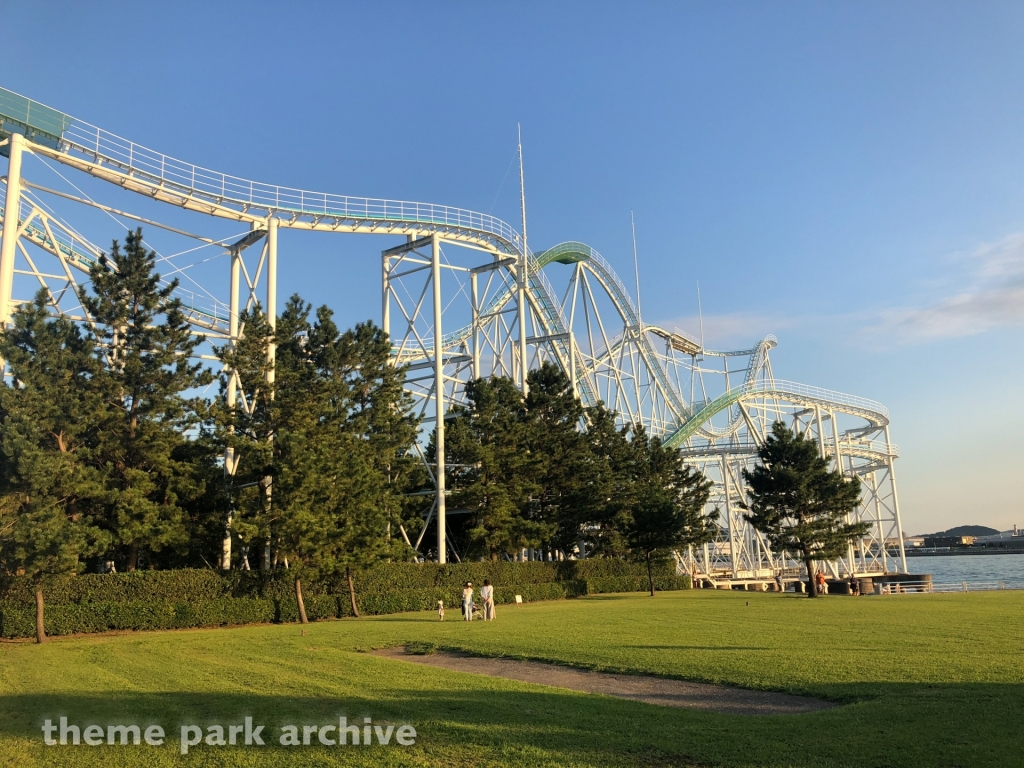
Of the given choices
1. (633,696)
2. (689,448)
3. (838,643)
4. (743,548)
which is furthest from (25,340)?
(743,548)

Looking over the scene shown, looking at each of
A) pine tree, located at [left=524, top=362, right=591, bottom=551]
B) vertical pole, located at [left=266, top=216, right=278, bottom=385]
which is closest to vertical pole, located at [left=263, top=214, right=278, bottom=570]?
vertical pole, located at [left=266, top=216, right=278, bottom=385]

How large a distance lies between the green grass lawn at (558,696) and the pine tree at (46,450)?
7.33 feet

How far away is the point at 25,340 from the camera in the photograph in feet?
70.9

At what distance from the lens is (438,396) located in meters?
33.4

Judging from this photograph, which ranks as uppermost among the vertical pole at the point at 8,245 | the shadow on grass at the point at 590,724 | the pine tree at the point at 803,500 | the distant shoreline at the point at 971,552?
the vertical pole at the point at 8,245

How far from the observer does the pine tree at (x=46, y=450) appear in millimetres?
19594

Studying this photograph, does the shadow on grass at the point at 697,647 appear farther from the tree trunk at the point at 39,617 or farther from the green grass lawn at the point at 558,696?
the tree trunk at the point at 39,617

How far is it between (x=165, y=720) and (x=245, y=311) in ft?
71.8

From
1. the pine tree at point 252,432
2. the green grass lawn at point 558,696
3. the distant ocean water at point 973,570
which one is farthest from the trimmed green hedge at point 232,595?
the distant ocean water at point 973,570

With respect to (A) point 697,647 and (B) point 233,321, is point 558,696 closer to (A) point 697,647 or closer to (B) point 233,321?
(A) point 697,647

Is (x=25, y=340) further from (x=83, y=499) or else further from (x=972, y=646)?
(x=972, y=646)

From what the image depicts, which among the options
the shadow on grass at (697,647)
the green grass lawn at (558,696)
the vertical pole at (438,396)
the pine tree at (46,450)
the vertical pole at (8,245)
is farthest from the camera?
the vertical pole at (438,396)

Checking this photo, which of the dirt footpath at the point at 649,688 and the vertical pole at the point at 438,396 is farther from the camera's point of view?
the vertical pole at the point at 438,396

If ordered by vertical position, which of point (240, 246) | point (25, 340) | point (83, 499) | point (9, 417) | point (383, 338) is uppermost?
point (240, 246)
